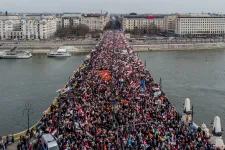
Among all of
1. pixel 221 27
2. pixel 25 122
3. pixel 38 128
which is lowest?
pixel 25 122

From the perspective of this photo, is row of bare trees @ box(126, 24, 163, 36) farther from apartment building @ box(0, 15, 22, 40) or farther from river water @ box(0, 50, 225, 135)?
river water @ box(0, 50, 225, 135)

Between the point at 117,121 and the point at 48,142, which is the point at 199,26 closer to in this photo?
the point at 117,121

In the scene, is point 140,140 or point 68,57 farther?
point 68,57

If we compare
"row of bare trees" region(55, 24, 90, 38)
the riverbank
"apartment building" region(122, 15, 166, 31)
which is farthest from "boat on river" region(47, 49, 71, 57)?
"apartment building" region(122, 15, 166, 31)

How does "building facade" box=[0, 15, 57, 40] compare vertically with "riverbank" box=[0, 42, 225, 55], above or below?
above

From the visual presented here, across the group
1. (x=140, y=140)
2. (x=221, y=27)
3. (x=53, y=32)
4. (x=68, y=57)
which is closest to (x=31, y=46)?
(x=68, y=57)

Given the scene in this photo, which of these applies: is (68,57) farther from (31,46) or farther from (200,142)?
(200,142)

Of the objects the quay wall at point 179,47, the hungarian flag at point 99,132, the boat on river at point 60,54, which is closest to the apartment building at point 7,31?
the boat on river at point 60,54

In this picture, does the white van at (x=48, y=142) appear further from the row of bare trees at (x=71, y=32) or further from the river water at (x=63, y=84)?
the row of bare trees at (x=71, y=32)
